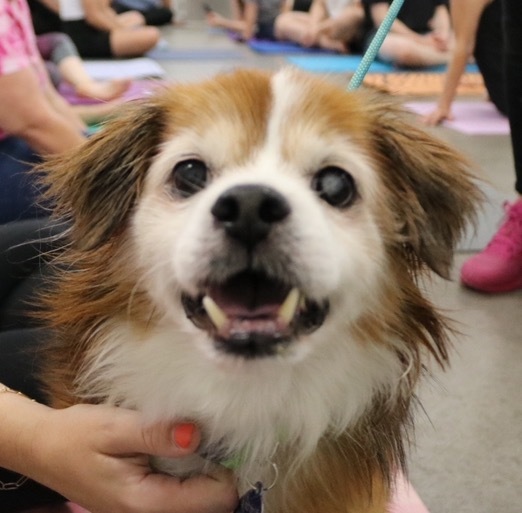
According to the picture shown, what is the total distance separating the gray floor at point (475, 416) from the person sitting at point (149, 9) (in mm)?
5561

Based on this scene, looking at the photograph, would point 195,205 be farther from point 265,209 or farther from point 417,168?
point 417,168

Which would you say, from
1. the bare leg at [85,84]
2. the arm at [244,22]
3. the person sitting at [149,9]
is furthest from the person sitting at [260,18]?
the bare leg at [85,84]

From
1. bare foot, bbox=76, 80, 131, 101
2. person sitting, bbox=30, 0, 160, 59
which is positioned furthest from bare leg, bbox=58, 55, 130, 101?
person sitting, bbox=30, 0, 160, 59

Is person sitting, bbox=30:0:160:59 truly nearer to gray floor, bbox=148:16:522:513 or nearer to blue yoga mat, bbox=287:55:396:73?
blue yoga mat, bbox=287:55:396:73

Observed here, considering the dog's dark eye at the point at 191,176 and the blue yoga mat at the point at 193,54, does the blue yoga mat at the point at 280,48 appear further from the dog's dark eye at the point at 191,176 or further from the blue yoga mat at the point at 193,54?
the dog's dark eye at the point at 191,176

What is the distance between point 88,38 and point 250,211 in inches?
180

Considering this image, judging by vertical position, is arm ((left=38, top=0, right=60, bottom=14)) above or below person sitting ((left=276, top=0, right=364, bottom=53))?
above

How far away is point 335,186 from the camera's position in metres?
0.85

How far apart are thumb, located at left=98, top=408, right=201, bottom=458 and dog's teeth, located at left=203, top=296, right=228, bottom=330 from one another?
7.3 inches

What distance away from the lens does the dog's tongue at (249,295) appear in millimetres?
757

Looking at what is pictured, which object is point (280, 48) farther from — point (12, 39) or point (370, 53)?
point (370, 53)

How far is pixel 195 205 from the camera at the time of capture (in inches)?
31.7

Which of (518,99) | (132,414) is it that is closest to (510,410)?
(518,99)

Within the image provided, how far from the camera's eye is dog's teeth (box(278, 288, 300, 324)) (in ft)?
2.48
